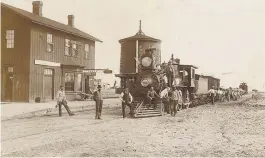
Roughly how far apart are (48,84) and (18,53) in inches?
121

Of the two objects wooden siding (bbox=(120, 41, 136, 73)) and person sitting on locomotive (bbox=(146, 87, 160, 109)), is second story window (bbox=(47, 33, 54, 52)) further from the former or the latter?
person sitting on locomotive (bbox=(146, 87, 160, 109))

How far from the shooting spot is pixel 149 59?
58.9ft

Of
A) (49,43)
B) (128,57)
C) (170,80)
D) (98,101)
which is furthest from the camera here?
(128,57)

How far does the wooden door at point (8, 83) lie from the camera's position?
71.6 ft

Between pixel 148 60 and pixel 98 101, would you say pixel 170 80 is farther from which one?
pixel 98 101

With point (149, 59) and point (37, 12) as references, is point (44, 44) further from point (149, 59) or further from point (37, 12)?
point (149, 59)

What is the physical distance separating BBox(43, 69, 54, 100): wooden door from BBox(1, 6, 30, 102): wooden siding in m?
1.83

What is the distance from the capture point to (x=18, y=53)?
71.3ft

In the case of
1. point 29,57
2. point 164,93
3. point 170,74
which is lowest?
point 164,93

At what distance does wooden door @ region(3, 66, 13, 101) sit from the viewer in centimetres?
2183

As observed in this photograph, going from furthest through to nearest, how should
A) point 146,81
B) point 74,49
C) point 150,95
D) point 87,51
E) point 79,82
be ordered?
point 87,51, point 79,82, point 74,49, point 146,81, point 150,95

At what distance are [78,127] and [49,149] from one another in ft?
13.0

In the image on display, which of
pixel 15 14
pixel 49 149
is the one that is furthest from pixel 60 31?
pixel 49 149

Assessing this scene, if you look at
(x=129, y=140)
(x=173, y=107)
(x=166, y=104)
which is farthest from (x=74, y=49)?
(x=129, y=140)
